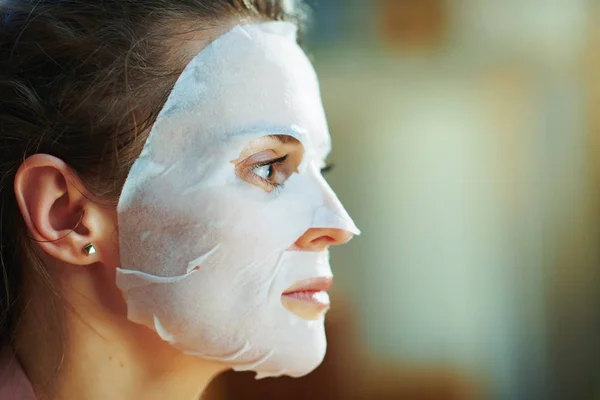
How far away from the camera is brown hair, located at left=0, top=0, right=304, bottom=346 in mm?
992

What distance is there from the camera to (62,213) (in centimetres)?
100

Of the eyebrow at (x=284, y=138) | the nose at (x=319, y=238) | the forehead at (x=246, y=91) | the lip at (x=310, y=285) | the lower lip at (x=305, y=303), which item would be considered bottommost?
the lower lip at (x=305, y=303)

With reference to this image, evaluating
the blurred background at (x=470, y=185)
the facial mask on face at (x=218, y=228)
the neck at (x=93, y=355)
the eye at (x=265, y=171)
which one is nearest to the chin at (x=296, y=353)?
the facial mask on face at (x=218, y=228)

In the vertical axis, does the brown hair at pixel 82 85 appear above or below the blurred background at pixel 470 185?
above

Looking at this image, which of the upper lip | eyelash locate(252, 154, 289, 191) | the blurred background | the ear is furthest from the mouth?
the blurred background

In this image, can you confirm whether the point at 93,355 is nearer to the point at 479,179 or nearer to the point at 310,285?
the point at 310,285

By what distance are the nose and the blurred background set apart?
53.5 inches

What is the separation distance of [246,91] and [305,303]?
0.98ft

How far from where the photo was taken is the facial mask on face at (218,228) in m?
0.98

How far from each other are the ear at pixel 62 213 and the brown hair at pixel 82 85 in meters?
0.02

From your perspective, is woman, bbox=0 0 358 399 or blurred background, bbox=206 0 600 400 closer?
woman, bbox=0 0 358 399

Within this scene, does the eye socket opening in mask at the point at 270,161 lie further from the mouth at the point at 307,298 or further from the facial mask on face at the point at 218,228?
the mouth at the point at 307,298

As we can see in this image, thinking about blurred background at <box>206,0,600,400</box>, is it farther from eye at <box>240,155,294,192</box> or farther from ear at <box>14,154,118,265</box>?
ear at <box>14,154,118,265</box>

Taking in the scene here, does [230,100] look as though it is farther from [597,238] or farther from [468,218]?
[597,238]
